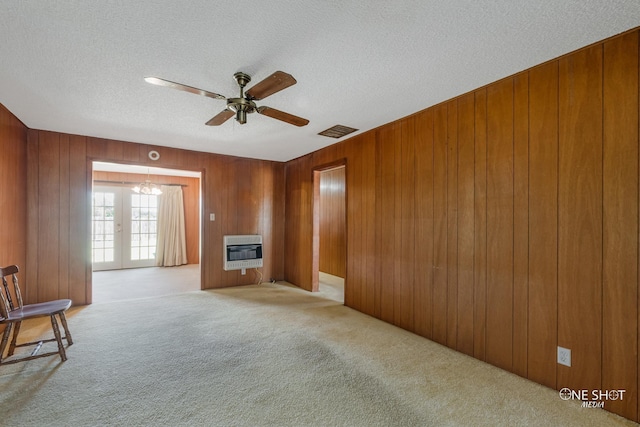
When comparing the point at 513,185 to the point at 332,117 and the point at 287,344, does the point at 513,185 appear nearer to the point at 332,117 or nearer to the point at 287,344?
the point at 332,117

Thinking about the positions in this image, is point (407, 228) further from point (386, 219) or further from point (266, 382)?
point (266, 382)

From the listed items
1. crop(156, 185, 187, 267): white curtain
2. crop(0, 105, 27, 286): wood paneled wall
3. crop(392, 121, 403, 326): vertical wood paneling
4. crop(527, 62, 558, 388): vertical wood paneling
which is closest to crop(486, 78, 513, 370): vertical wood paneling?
crop(527, 62, 558, 388): vertical wood paneling

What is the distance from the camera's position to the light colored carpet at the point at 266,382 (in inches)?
67.1

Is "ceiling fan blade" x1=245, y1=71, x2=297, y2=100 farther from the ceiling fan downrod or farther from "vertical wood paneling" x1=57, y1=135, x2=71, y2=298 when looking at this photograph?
"vertical wood paneling" x1=57, y1=135, x2=71, y2=298

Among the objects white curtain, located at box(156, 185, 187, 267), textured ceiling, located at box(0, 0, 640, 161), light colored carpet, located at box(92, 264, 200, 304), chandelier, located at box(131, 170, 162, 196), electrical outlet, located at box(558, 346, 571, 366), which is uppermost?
textured ceiling, located at box(0, 0, 640, 161)

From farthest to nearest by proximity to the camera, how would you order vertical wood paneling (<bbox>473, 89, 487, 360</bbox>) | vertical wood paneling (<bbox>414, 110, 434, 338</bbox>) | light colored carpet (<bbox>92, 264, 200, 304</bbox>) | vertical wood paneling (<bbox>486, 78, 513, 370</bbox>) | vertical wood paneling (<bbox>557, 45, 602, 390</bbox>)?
1. light colored carpet (<bbox>92, 264, 200, 304</bbox>)
2. vertical wood paneling (<bbox>414, 110, 434, 338</bbox>)
3. vertical wood paneling (<bbox>473, 89, 487, 360</bbox>)
4. vertical wood paneling (<bbox>486, 78, 513, 370</bbox>)
5. vertical wood paneling (<bbox>557, 45, 602, 390</bbox>)

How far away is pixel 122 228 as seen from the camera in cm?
671

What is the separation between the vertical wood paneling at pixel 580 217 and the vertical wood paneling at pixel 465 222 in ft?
2.07

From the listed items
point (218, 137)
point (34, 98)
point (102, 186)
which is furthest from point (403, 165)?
point (102, 186)

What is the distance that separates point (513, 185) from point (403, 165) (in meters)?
1.15

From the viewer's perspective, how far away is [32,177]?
11.8 ft

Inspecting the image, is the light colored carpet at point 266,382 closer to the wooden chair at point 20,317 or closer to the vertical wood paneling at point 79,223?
the wooden chair at point 20,317

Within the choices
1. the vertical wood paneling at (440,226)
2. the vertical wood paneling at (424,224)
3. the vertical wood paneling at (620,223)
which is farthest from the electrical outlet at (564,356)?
the vertical wood paneling at (424,224)

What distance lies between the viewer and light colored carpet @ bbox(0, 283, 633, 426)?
5.59 ft
